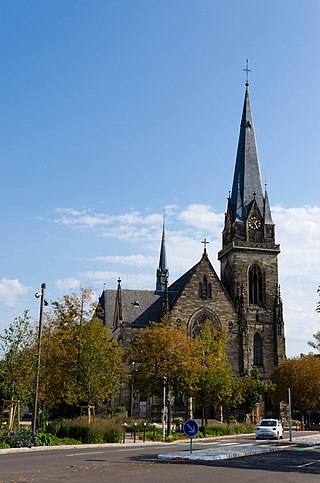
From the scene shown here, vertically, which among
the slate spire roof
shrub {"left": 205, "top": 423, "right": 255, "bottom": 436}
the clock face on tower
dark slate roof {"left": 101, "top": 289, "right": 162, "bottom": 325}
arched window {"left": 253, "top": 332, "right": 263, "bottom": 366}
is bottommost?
shrub {"left": 205, "top": 423, "right": 255, "bottom": 436}

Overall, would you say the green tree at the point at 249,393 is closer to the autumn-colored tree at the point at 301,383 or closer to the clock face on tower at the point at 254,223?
the autumn-colored tree at the point at 301,383

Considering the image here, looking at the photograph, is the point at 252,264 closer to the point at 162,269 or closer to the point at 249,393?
the point at 249,393

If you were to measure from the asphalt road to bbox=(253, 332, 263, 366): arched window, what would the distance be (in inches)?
1610

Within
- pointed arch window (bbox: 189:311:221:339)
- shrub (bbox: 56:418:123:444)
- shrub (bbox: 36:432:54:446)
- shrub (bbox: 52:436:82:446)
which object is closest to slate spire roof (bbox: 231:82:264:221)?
pointed arch window (bbox: 189:311:221:339)

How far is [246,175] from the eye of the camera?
2734 inches

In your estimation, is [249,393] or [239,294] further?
[239,294]

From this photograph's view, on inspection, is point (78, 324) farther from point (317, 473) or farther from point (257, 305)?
point (257, 305)

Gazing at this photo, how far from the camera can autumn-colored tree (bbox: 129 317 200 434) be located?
143 ft

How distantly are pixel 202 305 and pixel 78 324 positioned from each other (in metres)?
25.0

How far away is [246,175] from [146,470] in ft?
181

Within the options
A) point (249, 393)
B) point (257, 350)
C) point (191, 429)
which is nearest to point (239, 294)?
point (257, 350)

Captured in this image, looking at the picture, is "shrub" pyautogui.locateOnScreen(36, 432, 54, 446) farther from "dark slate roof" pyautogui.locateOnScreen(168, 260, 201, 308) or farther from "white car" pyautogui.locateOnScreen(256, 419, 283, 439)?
"dark slate roof" pyautogui.locateOnScreen(168, 260, 201, 308)

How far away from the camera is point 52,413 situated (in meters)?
60.5

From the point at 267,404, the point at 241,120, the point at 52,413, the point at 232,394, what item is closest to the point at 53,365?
the point at 232,394
